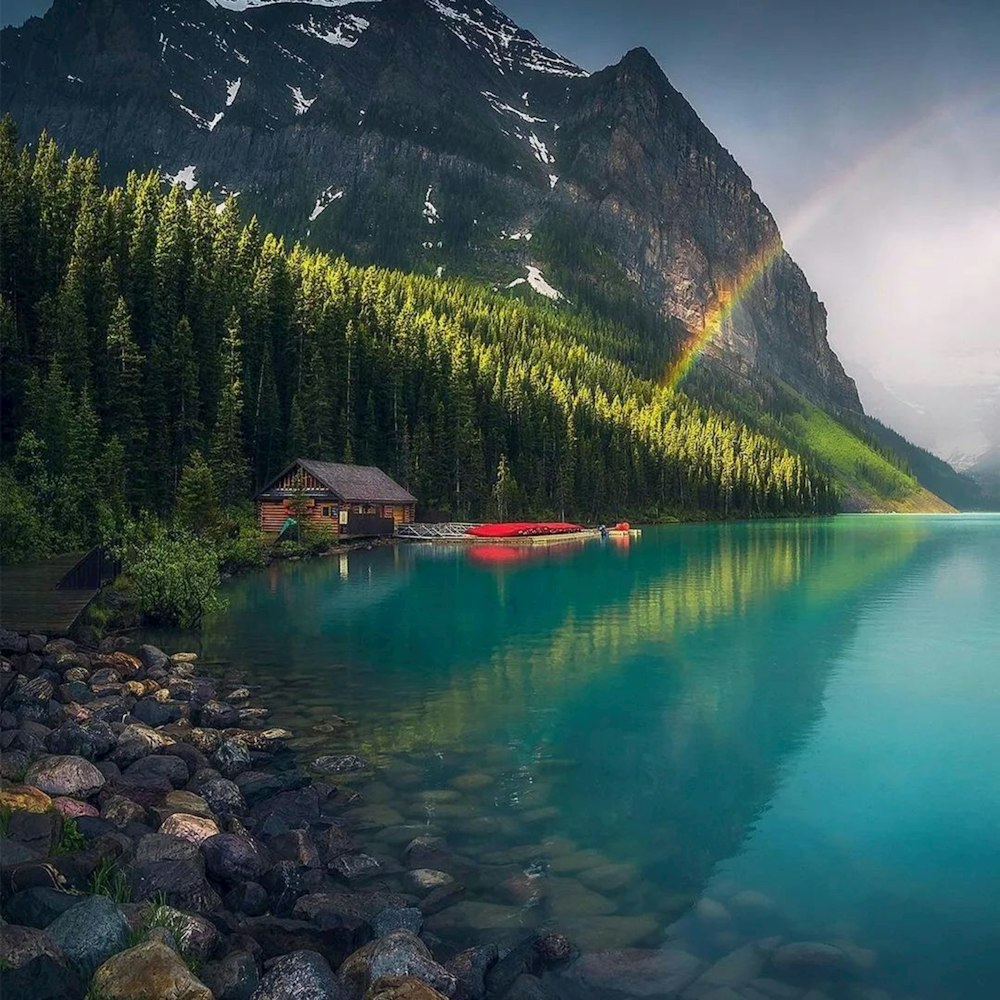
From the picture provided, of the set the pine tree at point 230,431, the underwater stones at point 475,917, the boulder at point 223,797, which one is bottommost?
the underwater stones at point 475,917

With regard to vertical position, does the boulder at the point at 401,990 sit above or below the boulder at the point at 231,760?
above

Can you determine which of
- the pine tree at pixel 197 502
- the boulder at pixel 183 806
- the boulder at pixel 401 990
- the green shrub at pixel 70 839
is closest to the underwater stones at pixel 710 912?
the boulder at pixel 401 990

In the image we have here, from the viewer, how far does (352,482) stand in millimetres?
82125

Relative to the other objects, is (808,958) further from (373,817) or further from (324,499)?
(324,499)

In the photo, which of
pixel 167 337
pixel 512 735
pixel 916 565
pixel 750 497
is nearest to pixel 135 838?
pixel 512 735

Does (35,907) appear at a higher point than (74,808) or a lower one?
higher

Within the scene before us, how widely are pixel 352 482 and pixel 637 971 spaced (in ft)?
246

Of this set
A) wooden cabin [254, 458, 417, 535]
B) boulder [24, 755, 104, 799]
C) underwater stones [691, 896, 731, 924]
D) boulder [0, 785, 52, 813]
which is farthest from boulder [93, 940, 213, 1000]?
wooden cabin [254, 458, 417, 535]

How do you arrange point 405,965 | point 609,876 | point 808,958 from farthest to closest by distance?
point 609,876
point 808,958
point 405,965

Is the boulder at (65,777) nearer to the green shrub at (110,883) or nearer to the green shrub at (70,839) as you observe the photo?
the green shrub at (70,839)

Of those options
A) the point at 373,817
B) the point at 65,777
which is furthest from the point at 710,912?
the point at 65,777

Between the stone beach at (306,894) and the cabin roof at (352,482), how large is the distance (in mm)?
61183

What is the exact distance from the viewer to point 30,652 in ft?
68.6

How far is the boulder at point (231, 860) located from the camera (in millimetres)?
10203
